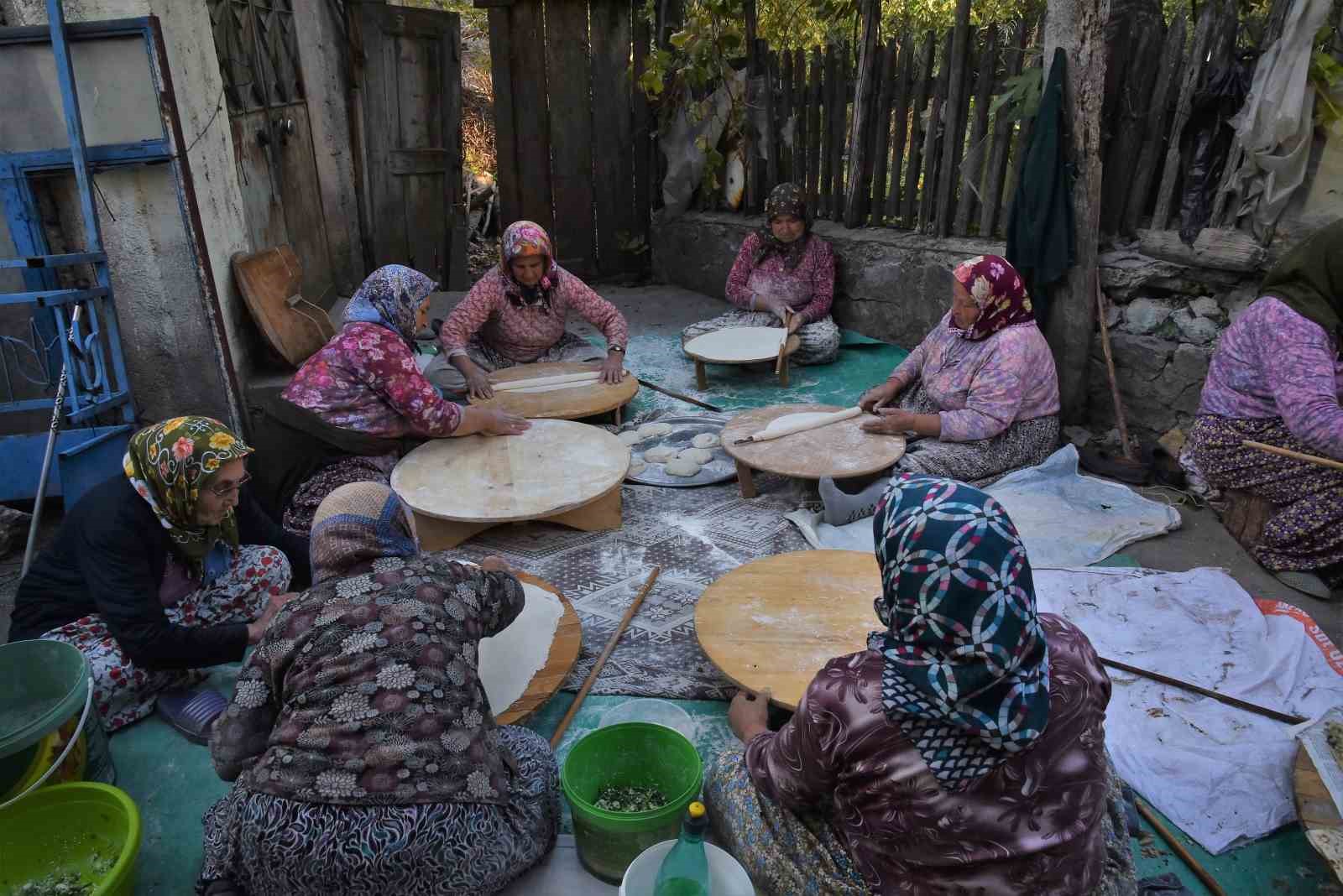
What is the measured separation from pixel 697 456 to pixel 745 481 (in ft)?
1.34

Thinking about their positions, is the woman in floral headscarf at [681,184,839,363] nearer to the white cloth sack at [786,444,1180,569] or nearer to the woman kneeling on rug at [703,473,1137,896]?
the white cloth sack at [786,444,1180,569]

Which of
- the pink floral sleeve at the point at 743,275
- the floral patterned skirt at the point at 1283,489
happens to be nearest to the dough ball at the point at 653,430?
the pink floral sleeve at the point at 743,275

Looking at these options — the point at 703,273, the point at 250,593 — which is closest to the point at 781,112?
the point at 703,273

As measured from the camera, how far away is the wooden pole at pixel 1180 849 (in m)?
1.92

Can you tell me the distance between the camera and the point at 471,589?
6.27 feet

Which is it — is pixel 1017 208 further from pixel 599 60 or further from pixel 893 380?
pixel 599 60

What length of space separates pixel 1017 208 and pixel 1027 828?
3.74 metres

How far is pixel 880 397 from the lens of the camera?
4.12 metres

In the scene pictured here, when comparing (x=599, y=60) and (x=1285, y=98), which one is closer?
(x=1285, y=98)

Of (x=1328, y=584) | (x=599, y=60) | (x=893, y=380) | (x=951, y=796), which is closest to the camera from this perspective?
(x=951, y=796)

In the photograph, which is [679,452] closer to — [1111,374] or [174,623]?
[1111,374]

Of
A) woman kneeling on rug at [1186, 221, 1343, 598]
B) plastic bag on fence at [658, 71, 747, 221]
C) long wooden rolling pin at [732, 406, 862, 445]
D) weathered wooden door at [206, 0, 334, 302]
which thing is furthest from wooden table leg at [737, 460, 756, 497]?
plastic bag on fence at [658, 71, 747, 221]

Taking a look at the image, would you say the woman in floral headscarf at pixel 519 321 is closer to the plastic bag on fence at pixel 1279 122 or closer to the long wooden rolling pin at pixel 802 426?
the long wooden rolling pin at pixel 802 426

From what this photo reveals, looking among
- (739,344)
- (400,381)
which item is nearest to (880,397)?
(739,344)
